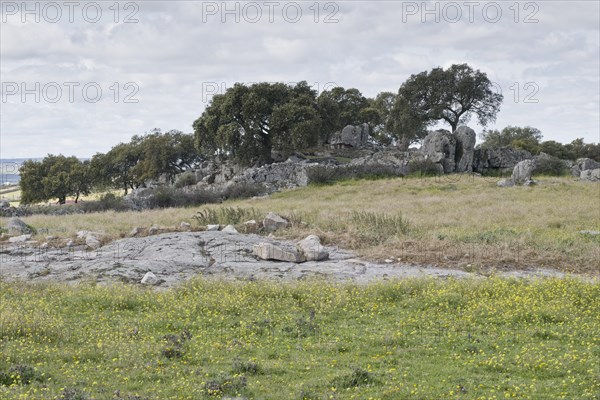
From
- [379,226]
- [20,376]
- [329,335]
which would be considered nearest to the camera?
[20,376]

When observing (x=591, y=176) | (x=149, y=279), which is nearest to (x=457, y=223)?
(x=149, y=279)

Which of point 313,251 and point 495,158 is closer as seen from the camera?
point 313,251

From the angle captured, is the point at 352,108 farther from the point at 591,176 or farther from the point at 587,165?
the point at 591,176

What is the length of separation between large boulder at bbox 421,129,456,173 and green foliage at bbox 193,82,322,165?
10.4 meters

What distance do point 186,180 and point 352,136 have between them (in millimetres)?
22324

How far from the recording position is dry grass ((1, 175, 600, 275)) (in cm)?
1894

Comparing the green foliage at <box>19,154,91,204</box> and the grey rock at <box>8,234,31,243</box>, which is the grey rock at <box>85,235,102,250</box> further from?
the green foliage at <box>19,154,91,204</box>

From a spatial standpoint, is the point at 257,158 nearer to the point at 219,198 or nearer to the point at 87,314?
the point at 219,198

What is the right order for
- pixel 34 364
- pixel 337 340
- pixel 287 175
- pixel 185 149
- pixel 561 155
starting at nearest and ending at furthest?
1. pixel 34 364
2. pixel 337 340
3. pixel 287 175
4. pixel 185 149
5. pixel 561 155

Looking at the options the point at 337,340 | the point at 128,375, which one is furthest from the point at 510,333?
Result: the point at 128,375

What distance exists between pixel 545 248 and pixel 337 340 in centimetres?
1149

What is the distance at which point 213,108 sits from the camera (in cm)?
6181

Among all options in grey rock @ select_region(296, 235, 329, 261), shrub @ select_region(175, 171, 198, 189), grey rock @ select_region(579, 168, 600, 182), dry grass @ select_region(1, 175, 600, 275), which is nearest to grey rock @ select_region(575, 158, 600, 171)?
grey rock @ select_region(579, 168, 600, 182)

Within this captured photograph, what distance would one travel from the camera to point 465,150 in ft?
188
